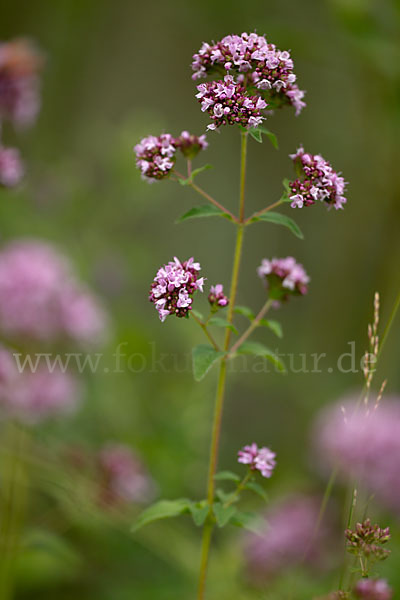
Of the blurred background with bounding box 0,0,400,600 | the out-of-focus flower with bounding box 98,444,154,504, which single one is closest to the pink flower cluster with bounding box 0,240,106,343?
the blurred background with bounding box 0,0,400,600

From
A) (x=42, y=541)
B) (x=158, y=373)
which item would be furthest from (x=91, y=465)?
(x=158, y=373)

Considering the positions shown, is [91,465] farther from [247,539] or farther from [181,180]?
[181,180]

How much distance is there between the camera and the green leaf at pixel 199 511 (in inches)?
34.6

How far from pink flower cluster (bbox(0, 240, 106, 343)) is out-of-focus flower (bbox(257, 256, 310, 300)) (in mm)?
811

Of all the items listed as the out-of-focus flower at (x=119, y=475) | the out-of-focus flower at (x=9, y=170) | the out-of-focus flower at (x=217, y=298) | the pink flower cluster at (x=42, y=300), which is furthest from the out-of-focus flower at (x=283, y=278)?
the pink flower cluster at (x=42, y=300)

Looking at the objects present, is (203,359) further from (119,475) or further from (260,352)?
(119,475)

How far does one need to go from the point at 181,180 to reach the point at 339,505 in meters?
1.64

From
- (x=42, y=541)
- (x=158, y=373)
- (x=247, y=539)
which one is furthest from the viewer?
(x=158, y=373)

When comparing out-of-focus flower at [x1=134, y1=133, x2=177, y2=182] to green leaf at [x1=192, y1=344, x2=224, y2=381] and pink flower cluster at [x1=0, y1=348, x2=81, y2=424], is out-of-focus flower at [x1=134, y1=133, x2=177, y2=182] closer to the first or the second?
green leaf at [x1=192, y1=344, x2=224, y2=381]

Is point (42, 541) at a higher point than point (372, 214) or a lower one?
lower

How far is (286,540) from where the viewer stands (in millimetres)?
1694

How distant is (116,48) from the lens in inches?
142

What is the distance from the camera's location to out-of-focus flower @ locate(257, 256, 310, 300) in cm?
101

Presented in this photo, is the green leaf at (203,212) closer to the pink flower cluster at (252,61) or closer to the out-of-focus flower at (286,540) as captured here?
the pink flower cluster at (252,61)
